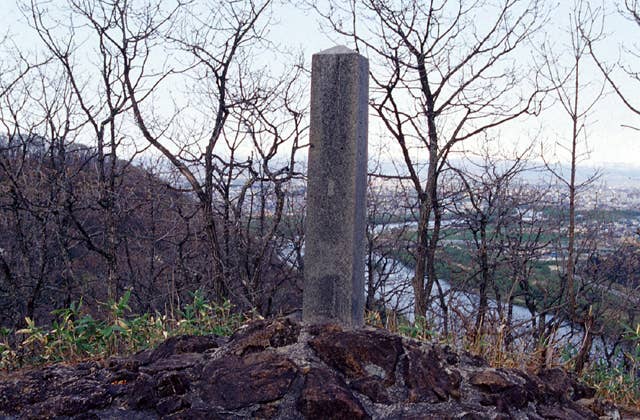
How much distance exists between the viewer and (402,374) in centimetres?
321

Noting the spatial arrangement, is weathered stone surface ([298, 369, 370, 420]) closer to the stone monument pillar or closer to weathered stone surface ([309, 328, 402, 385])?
weathered stone surface ([309, 328, 402, 385])

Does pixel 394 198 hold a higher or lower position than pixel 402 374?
higher

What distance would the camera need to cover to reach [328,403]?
9.59 feet

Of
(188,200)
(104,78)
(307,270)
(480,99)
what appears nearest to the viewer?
(307,270)

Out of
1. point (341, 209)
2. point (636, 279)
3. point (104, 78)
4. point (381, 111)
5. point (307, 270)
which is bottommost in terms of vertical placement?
point (636, 279)

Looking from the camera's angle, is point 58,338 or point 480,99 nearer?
point 58,338

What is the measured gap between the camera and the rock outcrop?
2975 millimetres

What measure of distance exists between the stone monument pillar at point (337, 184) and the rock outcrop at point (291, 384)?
27cm

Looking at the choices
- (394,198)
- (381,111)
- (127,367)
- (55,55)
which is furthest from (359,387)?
(55,55)

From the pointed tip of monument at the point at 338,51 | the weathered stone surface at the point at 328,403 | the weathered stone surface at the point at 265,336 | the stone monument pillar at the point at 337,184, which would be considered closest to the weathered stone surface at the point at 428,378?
the weathered stone surface at the point at 328,403

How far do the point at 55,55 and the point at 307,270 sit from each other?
798 cm

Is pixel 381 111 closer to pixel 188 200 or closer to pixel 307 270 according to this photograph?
pixel 188 200

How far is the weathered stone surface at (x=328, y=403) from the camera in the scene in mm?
2904

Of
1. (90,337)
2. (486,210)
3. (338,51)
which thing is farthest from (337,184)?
(486,210)
